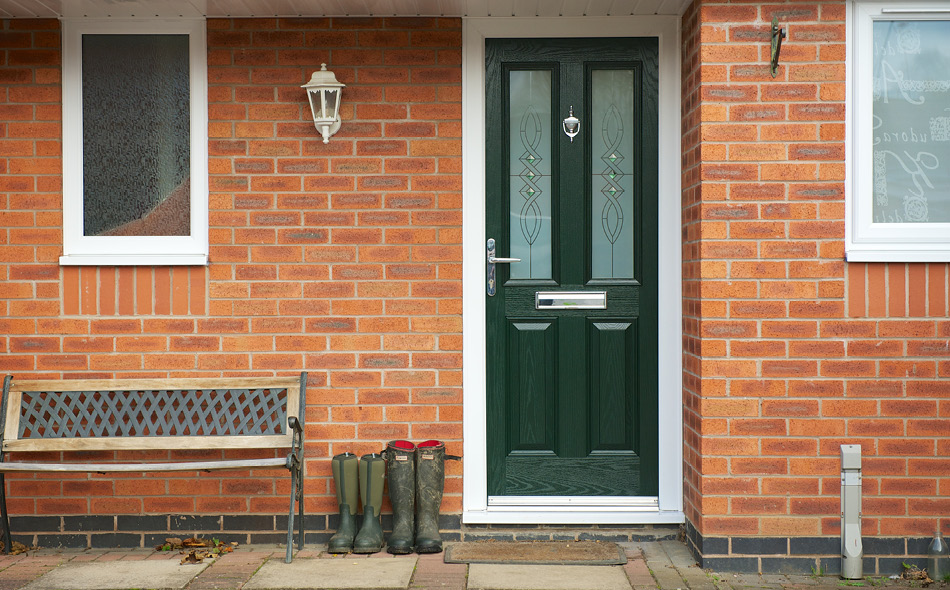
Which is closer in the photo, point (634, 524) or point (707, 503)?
point (707, 503)

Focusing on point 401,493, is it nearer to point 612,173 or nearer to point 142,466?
point 142,466

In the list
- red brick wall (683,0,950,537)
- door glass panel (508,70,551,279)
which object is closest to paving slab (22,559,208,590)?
door glass panel (508,70,551,279)

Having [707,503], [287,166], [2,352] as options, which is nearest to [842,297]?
[707,503]

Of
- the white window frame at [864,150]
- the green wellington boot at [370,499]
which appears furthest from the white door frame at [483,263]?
the white window frame at [864,150]

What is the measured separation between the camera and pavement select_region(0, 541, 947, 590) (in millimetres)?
3662

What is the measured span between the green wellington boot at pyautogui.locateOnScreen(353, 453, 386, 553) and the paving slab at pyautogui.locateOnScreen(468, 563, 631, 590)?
1.77 ft

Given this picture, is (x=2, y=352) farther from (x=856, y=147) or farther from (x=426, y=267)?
(x=856, y=147)

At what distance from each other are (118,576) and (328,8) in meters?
2.92

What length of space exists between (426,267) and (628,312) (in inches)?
43.0

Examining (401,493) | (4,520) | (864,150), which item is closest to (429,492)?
(401,493)

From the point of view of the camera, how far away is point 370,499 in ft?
13.7

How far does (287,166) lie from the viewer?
4.29 m

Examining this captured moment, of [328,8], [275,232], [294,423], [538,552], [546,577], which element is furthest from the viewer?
[275,232]

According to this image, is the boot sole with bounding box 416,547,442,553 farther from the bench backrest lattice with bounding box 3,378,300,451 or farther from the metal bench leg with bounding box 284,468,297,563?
the bench backrest lattice with bounding box 3,378,300,451
